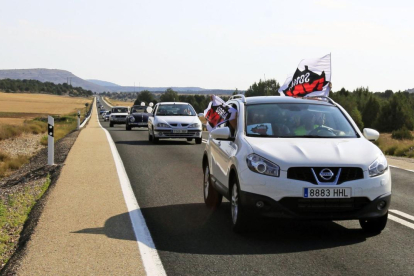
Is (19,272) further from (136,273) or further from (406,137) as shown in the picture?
(406,137)

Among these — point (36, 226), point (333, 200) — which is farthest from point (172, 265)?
point (36, 226)

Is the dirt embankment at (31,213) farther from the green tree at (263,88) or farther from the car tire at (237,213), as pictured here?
the green tree at (263,88)

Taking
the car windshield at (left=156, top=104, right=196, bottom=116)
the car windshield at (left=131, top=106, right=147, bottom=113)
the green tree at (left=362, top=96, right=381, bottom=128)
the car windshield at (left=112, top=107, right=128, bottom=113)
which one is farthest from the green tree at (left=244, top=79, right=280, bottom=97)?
the car windshield at (left=156, top=104, right=196, bottom=116)

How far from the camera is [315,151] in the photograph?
7.01 meters

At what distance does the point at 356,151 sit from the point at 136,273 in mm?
2960

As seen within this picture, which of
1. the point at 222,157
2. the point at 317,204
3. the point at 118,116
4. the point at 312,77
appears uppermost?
the point at 312,77

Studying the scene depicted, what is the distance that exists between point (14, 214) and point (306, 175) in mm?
4765

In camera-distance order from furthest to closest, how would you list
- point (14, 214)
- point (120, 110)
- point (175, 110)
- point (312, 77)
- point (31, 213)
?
point (120, 110)
point (175, 110)
point (312, 77)
point (14, 214)
point (31, 213)

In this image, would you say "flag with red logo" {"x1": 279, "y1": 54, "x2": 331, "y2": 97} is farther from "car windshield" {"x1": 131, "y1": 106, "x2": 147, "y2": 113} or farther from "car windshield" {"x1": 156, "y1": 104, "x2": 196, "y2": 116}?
"car windshield" {"x1": 131, "y1": 106, "x2": 147, "y2": 113}

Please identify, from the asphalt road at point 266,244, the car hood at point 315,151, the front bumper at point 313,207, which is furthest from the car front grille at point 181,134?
the front bumper at point 313,207

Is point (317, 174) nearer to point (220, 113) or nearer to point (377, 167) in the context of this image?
point (377, 167)

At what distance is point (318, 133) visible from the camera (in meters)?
7.93

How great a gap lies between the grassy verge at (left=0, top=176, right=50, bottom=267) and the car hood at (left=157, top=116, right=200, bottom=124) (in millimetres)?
10144

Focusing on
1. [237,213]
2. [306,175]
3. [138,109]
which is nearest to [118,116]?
[138,109]
